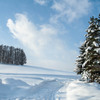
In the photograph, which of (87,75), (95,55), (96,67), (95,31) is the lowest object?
(87,75)

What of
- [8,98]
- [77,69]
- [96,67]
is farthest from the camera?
[77,69]

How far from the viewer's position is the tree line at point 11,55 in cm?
6156

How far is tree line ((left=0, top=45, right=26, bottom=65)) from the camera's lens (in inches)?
2424

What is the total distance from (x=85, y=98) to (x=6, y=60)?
62.2 metres

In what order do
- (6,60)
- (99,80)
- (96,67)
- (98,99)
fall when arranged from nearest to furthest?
(98,99) → (96,67) → (99,80) → (6,60)

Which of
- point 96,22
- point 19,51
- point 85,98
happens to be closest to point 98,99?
point 85,98

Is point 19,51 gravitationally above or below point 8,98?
above

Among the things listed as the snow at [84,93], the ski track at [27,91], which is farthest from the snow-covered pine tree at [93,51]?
the ski track at [27,91]

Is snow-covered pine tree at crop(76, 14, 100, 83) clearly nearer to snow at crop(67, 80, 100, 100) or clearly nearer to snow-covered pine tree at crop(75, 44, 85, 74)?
snow at crop(67, 80, 100, 100)

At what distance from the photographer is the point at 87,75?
1309cm

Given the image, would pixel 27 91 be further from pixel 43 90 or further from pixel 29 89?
pixel 43 90

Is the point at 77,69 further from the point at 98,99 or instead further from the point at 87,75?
the point at 98,99

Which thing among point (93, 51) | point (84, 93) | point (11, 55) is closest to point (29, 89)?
point (84, 93)

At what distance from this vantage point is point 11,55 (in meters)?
62.2
